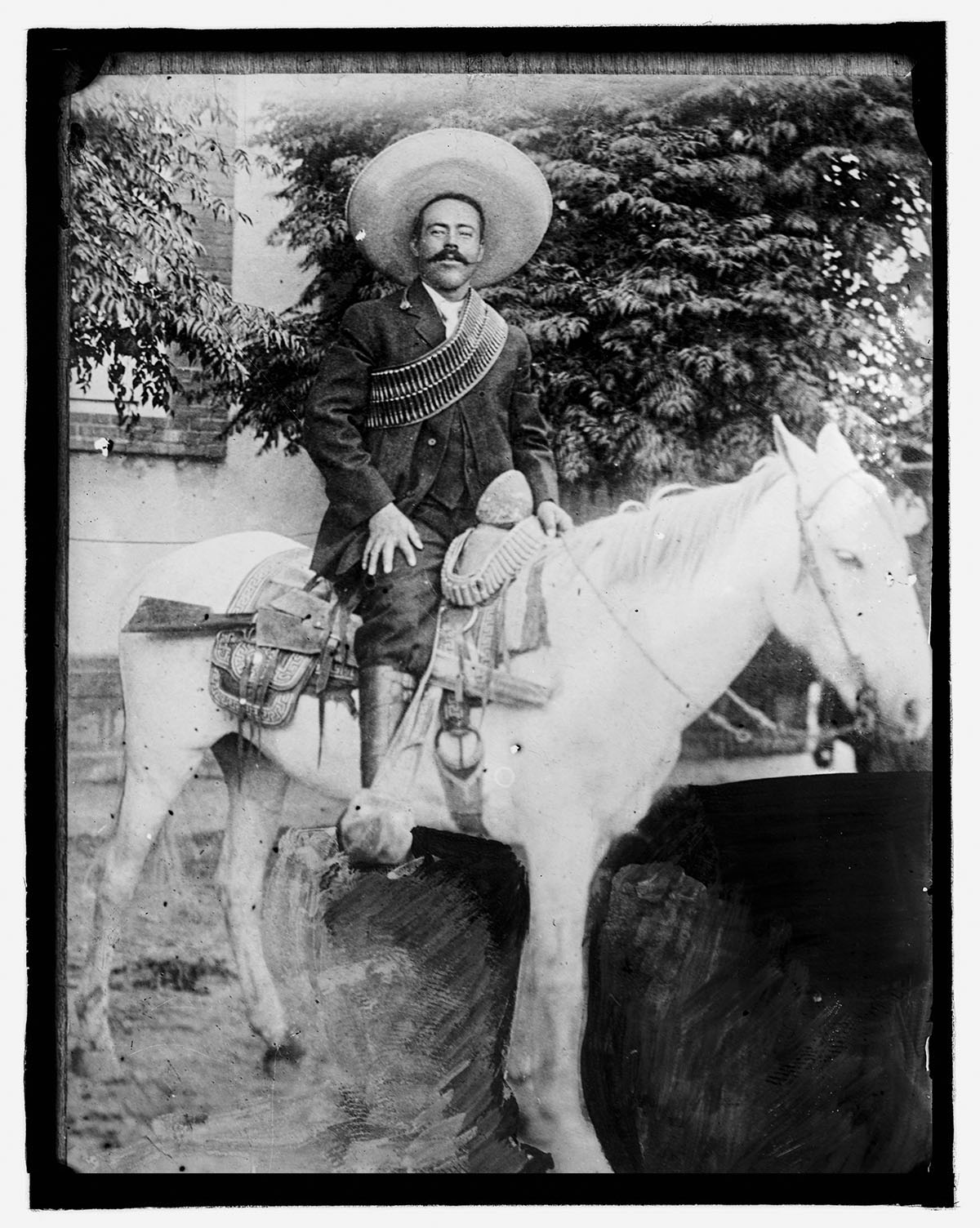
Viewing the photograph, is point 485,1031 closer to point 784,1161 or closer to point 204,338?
point 784,1161

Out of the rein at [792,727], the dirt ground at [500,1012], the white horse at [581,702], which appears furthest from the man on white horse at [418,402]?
the dirt ground at [500,1012]

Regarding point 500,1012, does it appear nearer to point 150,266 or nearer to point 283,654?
point 283,654

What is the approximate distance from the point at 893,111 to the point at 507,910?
7.91 ft

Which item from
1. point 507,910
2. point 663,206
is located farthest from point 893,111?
point 507,910

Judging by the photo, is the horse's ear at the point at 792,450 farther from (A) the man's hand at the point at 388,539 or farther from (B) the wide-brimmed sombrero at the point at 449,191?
(A) the man's hand at the point at 388,539

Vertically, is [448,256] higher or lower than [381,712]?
higher

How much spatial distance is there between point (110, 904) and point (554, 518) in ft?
5.16

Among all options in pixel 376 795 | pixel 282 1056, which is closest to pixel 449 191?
pixel 376 795

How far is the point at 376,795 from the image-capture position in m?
2.93

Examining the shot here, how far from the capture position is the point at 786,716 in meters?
2.93

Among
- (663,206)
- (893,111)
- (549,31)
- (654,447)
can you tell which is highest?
(549,31)

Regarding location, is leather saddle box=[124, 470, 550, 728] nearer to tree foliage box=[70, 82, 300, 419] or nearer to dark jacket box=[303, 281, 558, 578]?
dark jacket box=[303, 281, 558, 578]

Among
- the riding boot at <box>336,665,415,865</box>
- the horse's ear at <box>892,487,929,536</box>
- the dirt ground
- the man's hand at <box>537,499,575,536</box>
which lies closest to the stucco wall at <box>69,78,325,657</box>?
the riding boot at <box>336,665,415,865</box>

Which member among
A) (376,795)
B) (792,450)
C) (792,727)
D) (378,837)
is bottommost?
(378,837)
